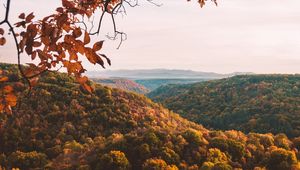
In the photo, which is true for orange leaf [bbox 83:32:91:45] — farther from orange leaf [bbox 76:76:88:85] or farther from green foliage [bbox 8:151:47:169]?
green foliage [bbox 8:151:47:169]

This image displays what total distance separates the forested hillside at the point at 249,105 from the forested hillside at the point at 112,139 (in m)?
19.7

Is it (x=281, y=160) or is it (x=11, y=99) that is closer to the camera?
(x=11, y=99)

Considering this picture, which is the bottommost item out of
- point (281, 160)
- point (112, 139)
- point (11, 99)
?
point (281, 160)

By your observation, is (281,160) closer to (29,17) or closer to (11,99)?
(11,99)

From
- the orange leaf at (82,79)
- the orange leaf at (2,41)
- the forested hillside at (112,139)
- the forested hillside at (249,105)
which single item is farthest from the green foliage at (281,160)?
the forested hillside at (249,105)

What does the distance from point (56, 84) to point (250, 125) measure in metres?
33.9

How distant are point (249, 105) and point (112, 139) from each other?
6562cm

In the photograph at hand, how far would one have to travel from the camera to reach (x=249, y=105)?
8550cm

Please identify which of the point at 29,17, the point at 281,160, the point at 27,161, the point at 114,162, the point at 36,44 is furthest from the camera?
the point at 27,161

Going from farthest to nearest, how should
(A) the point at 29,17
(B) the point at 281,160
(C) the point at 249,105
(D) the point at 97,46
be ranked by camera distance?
(C) the point at 249,105, (B) the point at 281,160, (A) the point at 29,17, (D) the point at 97,46

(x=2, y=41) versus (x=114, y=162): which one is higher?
(x=2, y=41)

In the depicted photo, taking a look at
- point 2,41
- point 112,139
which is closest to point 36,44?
point 2,41

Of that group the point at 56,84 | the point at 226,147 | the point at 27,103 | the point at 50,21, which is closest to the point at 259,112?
the point at 56,84

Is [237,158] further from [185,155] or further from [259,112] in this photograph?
[259,112]
